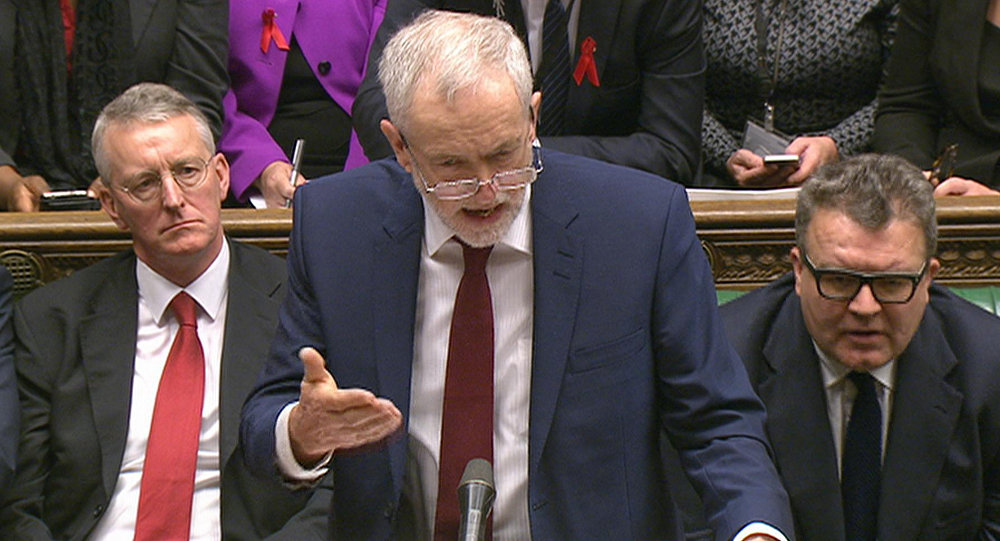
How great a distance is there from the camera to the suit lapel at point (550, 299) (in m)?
1.94

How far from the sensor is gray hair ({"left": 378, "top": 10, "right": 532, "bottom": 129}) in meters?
1.84

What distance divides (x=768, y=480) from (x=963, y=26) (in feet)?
5.74

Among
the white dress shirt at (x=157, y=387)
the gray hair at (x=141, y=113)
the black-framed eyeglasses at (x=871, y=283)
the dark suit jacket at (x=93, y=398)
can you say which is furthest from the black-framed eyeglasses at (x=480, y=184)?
the gray hair at (x=141, y=113)

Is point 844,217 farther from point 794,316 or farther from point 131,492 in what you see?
point 131,492

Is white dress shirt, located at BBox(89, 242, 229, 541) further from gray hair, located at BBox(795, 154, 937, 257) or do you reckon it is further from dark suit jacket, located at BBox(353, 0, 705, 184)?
gray hair, located at BBox(795, 154, 937, 257)

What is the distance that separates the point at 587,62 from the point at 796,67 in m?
A: 0.62

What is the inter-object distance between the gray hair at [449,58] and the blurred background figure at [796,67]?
155 cm

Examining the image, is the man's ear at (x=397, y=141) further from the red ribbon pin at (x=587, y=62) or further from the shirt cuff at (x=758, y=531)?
the red ribbon pin at (x=587, y=62)

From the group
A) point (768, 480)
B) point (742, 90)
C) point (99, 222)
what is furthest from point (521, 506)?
point (742, 90)

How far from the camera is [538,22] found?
10.2 ft

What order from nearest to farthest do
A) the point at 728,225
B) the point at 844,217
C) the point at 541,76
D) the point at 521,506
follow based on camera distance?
1. the point at 521,506
2. the point at 844,217
3. the point at 728,225
4. the point at 541,76

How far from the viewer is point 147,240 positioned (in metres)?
2.61

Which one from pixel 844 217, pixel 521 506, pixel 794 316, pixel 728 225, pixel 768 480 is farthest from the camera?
pixel 728 225

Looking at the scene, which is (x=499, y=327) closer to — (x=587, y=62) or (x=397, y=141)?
(x=397, y=141)
